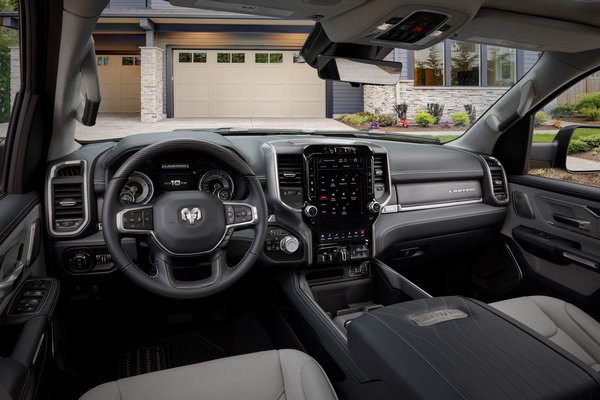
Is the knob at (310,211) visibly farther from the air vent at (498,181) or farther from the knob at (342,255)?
the air vent at (498,181)

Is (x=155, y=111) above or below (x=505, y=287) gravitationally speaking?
above

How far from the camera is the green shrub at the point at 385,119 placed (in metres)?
3.29

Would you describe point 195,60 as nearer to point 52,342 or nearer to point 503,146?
point 503,146

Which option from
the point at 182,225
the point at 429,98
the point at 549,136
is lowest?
the point at 182,225

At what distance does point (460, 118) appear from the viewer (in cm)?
340

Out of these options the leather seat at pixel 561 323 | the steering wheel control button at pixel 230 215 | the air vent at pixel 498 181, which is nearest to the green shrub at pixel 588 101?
the air vent at pixel 498 181

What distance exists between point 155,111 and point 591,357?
9.02 feet

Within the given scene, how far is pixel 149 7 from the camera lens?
165 inches

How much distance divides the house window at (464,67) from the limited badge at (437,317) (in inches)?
87.3

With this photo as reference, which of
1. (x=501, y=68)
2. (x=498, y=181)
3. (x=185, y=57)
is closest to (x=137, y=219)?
(x=498, y=181)

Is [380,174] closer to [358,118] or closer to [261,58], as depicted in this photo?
[358,118]

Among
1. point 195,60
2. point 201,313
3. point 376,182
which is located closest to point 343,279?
point 376,182

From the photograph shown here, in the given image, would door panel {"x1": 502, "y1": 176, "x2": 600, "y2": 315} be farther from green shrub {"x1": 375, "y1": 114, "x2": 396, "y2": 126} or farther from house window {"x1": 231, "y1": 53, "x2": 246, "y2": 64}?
house window {"x1": 231, "y1": 53, "x2": 246, "y2": 64}

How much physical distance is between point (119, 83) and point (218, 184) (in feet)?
4.99
